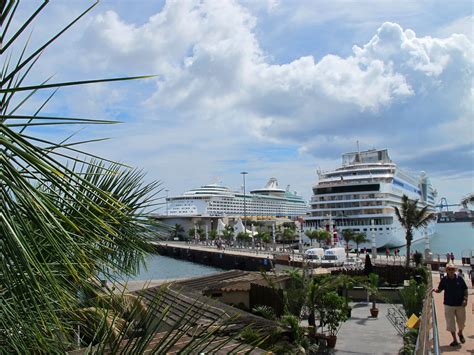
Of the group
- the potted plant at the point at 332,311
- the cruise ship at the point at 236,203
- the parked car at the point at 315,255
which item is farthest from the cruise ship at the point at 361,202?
the potted plant at the point at 332,311

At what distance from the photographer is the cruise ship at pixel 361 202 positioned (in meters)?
49.7

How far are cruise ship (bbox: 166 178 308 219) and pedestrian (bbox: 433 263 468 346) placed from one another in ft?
239

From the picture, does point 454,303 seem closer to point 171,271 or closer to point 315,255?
point 315,255

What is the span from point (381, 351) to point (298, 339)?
2.75m

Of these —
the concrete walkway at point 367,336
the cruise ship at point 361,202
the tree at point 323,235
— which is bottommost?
the concrete walkway at point 367,336

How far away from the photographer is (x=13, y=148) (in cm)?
143

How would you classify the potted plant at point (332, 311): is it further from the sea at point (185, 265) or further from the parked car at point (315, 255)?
the parked car at point (315, 255)

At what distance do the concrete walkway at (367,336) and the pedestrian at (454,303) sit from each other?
3980mm

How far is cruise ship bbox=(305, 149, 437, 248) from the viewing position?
163ft

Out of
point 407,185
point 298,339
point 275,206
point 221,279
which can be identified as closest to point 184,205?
point 275,206

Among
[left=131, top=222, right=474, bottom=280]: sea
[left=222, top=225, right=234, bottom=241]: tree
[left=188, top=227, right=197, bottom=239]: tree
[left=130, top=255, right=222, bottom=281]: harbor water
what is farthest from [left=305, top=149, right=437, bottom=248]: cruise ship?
[left=188, top=227, right=197, bottom=239]: tree

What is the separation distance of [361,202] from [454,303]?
149 ft

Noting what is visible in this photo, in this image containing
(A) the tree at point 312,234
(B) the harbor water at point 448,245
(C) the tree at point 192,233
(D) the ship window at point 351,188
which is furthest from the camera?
(C) the tree at point 192,233

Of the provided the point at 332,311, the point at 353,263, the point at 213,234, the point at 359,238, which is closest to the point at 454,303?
the point at 332,311
